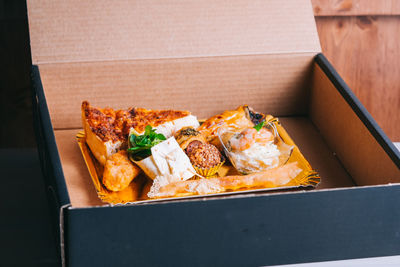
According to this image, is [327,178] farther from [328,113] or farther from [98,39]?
[98,39]

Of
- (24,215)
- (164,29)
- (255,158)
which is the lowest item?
(24,215)

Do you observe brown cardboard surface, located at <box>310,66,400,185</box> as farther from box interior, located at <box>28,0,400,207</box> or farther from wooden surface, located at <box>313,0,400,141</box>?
wooden surface, located at <box>313,0,400,141</box>

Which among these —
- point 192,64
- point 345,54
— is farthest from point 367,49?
point 192,64

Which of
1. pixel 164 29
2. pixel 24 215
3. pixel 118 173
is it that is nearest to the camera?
pixel 118 173

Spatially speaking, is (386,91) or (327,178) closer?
(327,178)

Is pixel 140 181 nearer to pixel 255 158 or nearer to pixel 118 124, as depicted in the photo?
pixel 118 124

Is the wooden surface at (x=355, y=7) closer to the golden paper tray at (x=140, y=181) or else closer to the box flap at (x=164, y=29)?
the box flap at (x=164, y=29)

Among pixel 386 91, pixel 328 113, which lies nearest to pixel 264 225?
pixel 328 113
